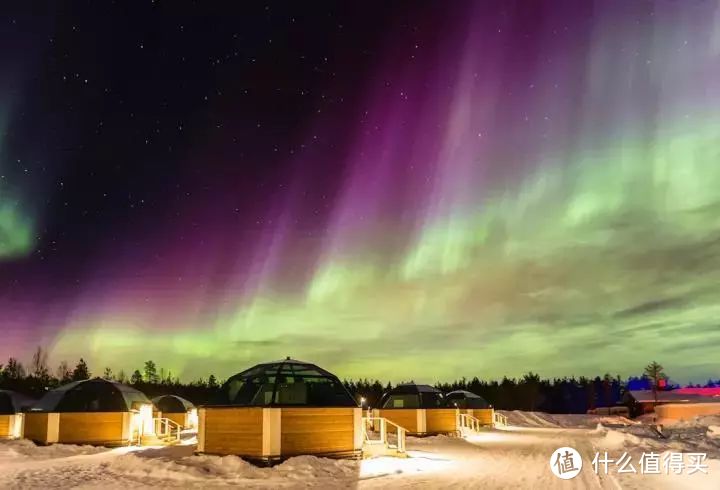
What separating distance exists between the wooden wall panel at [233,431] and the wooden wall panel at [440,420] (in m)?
16.9

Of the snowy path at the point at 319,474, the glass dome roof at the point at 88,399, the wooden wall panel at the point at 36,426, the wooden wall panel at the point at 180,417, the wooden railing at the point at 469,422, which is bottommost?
the wooden railing at the point at 469,422

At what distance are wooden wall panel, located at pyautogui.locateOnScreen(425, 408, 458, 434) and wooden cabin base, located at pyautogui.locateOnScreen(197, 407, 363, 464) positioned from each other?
46.2 ft

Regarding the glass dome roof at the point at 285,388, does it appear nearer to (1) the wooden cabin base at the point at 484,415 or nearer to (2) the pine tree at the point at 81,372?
(1) the wooden cabin base at the point at 484,415

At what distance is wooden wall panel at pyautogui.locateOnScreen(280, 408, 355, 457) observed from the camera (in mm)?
19641

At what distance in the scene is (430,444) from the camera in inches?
1177

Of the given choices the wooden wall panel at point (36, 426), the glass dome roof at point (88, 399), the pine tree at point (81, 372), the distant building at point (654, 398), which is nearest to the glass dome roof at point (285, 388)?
the glass dome roof at point (88, 399)

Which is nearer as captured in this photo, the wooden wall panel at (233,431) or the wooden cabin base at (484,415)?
the wooden wall panel at (233,431)

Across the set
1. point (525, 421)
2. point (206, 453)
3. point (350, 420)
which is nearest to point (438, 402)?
point (350, 420)

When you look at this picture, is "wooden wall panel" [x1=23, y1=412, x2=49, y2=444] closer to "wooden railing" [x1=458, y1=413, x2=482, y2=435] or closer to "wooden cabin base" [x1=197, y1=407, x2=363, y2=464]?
"wooden cabin base" [x1=197, y1=407, x2=363, y2=464]

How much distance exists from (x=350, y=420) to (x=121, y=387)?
14860mm

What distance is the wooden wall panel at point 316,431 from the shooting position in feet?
64.4

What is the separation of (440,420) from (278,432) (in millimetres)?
18349

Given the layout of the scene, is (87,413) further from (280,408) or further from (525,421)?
(525,421)

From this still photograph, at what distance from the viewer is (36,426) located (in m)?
28.0
